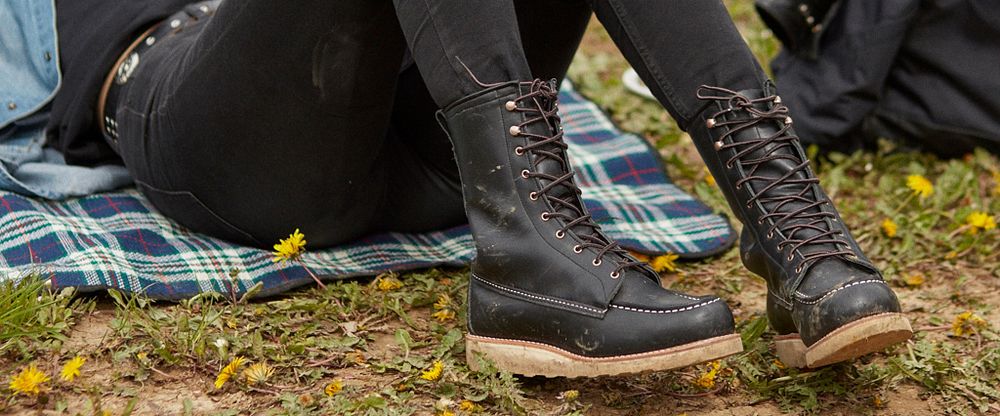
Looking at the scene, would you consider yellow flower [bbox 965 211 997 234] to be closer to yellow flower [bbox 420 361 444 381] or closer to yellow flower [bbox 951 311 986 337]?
yellow flower [bbox 951 311 986 337]

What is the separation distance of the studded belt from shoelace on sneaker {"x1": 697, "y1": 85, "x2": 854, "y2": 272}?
4.01 feet

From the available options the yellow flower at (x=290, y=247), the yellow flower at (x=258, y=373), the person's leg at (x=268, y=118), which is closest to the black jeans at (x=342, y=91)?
the person's leg at (x=268, y=118)

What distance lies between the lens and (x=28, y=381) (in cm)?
164

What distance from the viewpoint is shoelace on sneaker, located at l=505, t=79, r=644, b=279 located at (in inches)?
66.7

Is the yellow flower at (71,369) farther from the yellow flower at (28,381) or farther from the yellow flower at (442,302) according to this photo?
the yellow flower at (442,302)

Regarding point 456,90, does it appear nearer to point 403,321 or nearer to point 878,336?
point 403,321

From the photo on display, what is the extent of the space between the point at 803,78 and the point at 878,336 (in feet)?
5.93

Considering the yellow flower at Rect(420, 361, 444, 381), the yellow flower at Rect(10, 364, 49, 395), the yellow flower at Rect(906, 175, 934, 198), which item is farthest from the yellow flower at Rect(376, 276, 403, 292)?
the yellow flower at Rect(906, 175, 934, 198)

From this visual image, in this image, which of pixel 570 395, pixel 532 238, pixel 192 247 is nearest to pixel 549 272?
pixel 532 238

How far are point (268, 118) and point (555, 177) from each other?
616 millimetres

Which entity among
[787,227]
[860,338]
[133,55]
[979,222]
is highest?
A: [133,55]

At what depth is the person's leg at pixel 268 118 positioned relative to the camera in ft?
6.11

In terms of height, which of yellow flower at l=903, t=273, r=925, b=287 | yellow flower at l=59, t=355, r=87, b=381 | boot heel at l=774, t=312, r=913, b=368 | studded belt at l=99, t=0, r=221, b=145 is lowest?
yellow flower at l=903, t=273, r=925, b=287

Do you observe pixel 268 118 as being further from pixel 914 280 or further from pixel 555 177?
pixel 914 280
